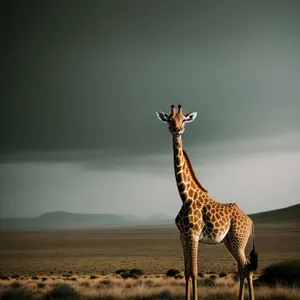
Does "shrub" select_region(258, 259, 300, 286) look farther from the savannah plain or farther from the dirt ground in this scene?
the dirt ground

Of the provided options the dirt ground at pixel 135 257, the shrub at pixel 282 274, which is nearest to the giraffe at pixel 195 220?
the shrub at pixel 282 274

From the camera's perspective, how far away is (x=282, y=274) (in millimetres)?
14492

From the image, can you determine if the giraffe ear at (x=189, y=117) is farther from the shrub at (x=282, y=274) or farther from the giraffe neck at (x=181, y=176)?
the shrub at (x=282, y=274)

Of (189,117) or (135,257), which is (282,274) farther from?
(135,257)

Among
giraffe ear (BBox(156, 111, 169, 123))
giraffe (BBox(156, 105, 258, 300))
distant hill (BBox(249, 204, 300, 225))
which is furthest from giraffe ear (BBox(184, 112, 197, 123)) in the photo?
distant hill (BBox(249, 204, 300, 225))

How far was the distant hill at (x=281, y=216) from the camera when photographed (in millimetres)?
67206

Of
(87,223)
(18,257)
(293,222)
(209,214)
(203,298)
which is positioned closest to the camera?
(209,214)

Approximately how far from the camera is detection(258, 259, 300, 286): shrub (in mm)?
14273

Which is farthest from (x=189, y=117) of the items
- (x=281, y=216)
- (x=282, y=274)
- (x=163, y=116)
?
(x=281, y=216)

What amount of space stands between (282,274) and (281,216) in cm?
5769

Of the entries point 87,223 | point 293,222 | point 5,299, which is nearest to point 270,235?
point 293,222

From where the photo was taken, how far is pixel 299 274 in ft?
47.1

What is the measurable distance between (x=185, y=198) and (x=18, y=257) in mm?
33698

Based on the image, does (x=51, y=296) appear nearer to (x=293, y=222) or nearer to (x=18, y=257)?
(x=18, y=257)
